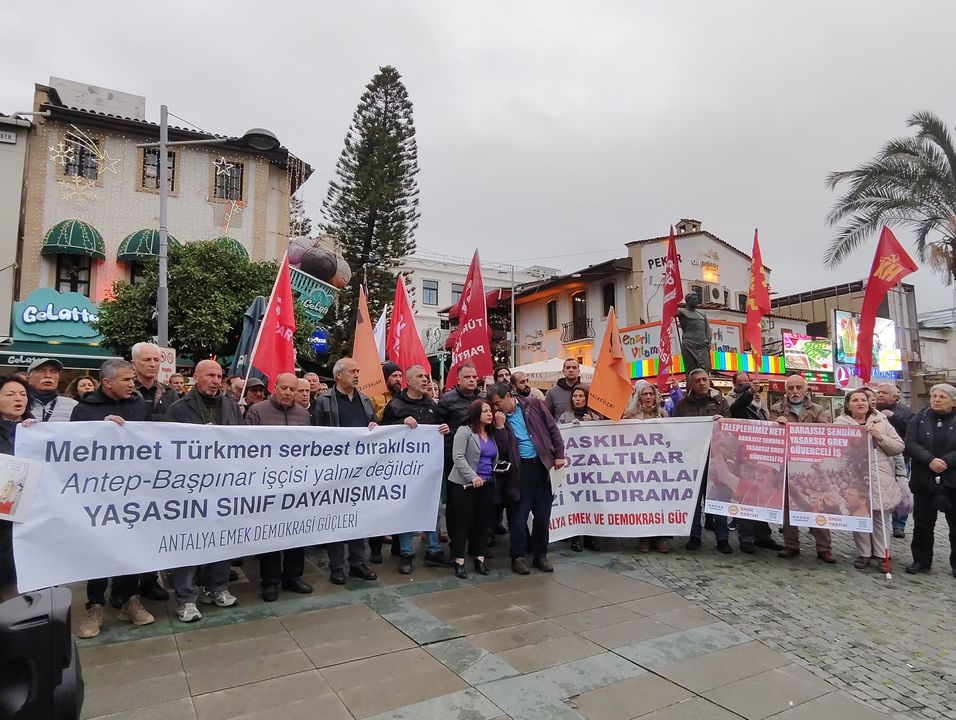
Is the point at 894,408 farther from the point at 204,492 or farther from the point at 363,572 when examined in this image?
the point at 204,492

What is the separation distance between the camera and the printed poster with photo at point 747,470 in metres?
5.93

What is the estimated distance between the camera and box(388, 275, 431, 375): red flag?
320 inches

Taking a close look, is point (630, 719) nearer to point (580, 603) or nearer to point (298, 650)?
point (580, 603)

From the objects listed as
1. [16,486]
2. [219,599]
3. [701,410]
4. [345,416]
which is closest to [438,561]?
[345,416]

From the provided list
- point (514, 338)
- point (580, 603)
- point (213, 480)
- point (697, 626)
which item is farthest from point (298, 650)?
point (514, 338)

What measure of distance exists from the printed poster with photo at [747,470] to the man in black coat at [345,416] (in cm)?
350

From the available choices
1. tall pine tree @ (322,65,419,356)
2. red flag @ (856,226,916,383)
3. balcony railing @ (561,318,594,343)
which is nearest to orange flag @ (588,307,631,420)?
red flag @ (856,226,916,383)

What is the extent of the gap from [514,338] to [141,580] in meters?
30.5

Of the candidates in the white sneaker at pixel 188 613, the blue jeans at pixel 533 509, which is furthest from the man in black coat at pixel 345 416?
the blue jeans at pixel 533 509

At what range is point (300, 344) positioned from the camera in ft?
52.1

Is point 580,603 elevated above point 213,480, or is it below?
below

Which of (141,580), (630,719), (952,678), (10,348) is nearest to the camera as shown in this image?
(630,719)

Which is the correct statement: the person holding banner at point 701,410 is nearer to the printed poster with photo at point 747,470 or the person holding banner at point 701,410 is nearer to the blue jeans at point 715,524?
the blue jeans at point 715,524

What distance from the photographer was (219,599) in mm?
4512
